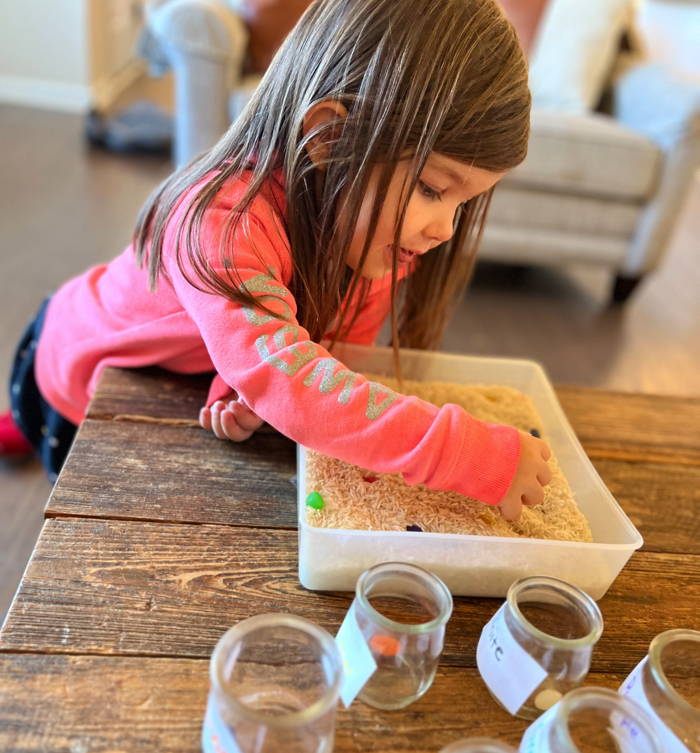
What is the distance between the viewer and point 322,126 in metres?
0.63

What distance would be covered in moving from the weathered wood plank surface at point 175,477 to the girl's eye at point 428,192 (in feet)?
1.05

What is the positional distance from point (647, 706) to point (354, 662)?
0.70 feet

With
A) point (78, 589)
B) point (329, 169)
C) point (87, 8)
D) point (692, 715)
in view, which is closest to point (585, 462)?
point (692, 715)

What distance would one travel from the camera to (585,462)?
72cm

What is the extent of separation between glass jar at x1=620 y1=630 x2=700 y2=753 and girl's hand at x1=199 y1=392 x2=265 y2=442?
1.45 ft

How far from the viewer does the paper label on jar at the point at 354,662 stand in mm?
476

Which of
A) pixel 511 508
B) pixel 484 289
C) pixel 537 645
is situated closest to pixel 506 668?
pixel 537 645

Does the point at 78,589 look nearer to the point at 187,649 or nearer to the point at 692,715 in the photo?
the point at 187,649

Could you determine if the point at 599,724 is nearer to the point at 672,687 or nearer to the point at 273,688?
the point at 672,687

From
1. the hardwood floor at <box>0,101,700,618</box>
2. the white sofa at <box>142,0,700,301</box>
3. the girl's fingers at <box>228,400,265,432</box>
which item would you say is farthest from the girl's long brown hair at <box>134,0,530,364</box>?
the white sofa at <box>142,0,700,301</box>

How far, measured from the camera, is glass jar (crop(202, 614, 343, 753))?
1.31 ft

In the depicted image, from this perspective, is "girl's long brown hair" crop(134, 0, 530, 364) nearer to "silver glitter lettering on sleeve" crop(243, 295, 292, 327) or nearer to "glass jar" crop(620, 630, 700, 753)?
"silver glitter lettering on sleeve" crop(243, 295, 292, 327)

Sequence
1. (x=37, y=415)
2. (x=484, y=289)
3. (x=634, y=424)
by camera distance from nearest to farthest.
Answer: (x=634, y=424) → (x=37, y=415) → (x=484, y=289)

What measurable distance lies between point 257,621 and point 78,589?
7.4 inches
